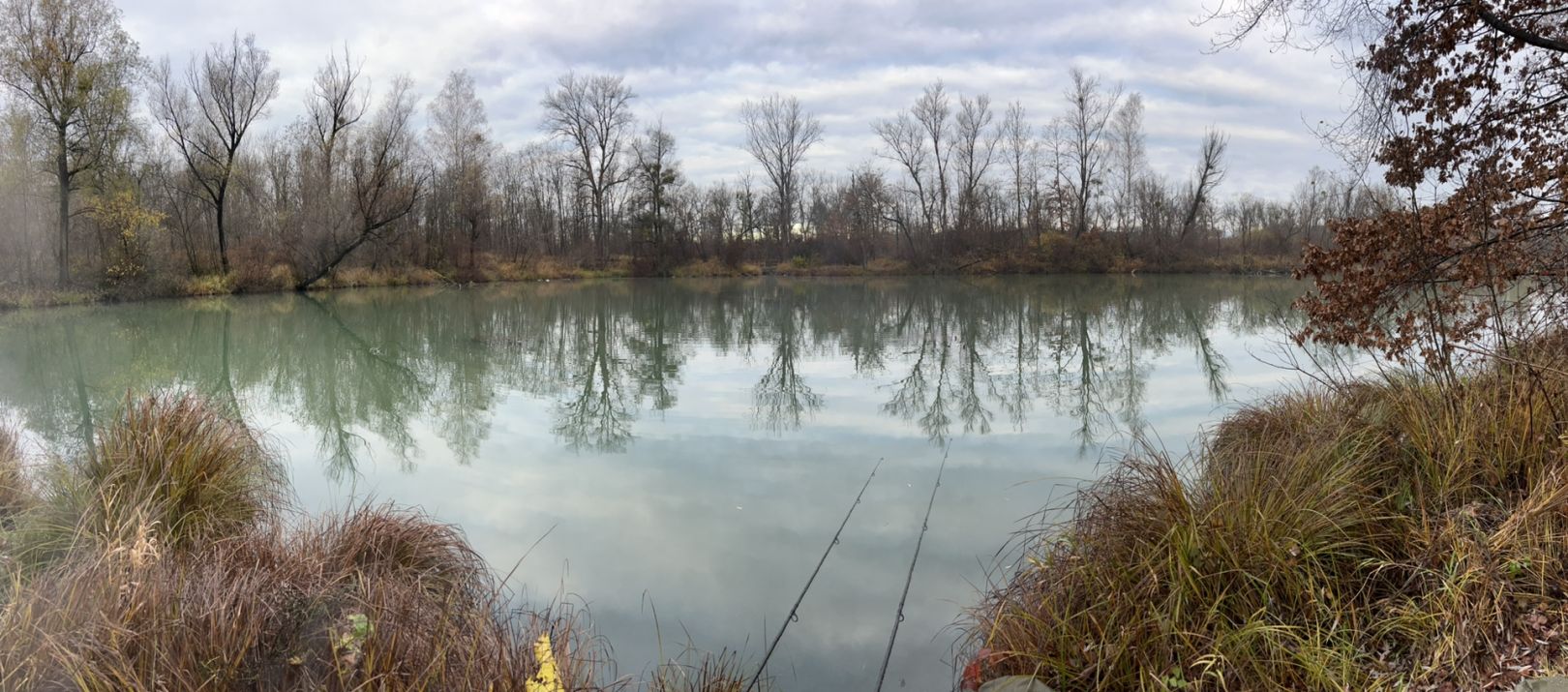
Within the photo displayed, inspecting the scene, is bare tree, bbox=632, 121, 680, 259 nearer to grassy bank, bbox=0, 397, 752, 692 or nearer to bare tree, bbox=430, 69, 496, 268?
bare tree, bbox=430, 69, 496, 268

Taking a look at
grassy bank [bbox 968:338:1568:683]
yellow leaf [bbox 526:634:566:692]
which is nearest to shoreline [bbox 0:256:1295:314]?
yellow leaf [bbox 526:634:566:692]

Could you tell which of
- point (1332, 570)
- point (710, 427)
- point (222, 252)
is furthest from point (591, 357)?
point (222, 252)

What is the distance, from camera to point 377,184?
35.7 meters

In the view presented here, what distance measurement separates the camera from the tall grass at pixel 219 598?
2689 millimetres

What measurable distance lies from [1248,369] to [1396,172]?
288 inches

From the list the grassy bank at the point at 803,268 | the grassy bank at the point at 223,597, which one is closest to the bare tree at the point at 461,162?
the grassy bank at the point at 803,268

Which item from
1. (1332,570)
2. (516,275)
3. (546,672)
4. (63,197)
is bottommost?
(1332,570)

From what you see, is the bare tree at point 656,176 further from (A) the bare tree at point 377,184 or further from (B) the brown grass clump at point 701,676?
(B) the brown grass clump at point 701,676

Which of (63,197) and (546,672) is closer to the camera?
(546,672)

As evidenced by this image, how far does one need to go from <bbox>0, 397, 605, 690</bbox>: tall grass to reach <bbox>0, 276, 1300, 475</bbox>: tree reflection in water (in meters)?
Result: 3.19

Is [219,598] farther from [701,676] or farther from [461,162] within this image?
[461,162]

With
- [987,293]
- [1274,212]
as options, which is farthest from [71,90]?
[1274,212]

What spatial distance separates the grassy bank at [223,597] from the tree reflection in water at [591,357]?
3113 mm

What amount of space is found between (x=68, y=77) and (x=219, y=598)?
30.7 meters
